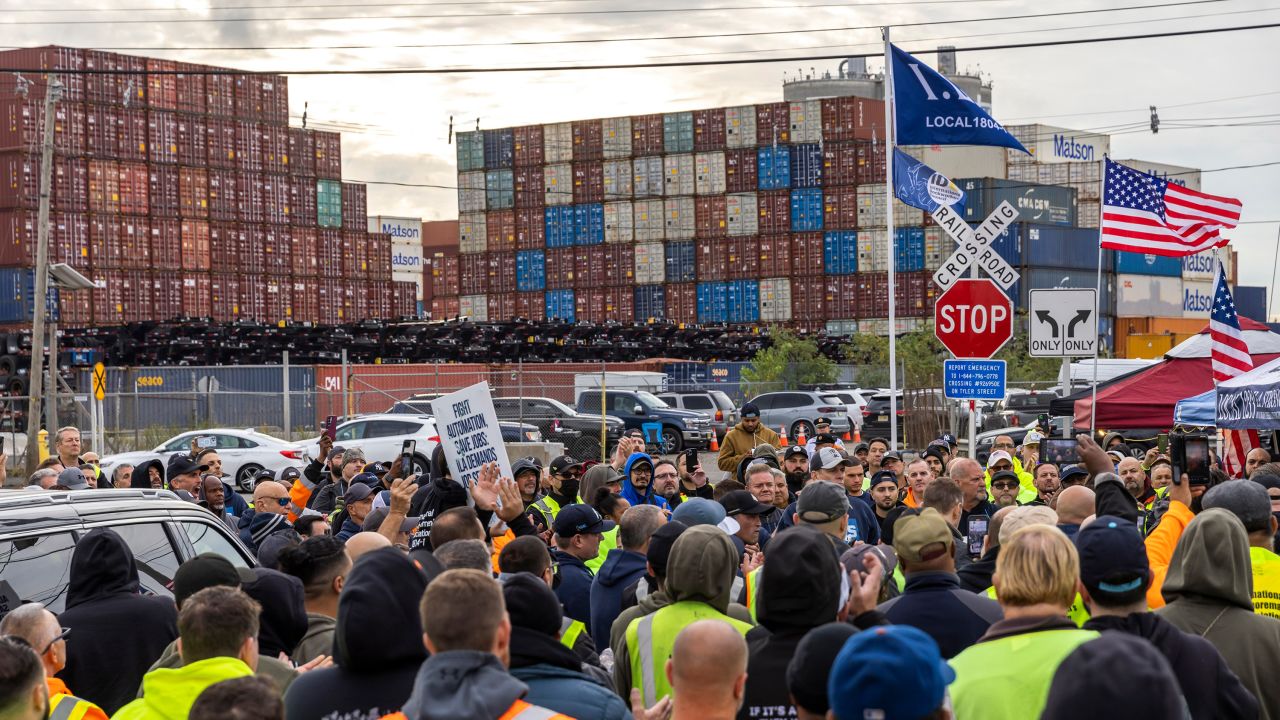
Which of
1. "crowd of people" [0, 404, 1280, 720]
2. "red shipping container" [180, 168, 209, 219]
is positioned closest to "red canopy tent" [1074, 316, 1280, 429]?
"crowd of people" [0, 404, 1280, 720]

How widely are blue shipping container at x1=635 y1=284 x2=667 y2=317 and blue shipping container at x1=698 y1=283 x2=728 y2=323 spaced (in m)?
2.11

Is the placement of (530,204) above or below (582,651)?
above

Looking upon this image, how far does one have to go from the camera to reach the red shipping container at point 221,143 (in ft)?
179

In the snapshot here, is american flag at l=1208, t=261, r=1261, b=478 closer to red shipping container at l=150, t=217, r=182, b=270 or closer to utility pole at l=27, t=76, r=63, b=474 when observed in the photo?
utility pole at l=27, t=76, r=63, b=474

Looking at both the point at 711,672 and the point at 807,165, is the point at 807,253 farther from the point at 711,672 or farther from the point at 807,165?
the point at 711,672

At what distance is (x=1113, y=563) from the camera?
158 inches

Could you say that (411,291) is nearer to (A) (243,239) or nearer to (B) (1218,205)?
(A) (243,239)

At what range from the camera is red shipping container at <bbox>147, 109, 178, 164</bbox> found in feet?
172

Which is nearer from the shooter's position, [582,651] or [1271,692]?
[1271,692]

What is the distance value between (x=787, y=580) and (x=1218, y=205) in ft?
51.6

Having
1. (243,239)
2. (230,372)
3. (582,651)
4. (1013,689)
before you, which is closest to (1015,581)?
(1013,689)

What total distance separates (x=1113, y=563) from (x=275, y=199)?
56.1m

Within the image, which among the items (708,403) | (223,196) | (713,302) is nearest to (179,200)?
(223,196)

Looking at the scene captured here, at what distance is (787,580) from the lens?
13.3 feet
